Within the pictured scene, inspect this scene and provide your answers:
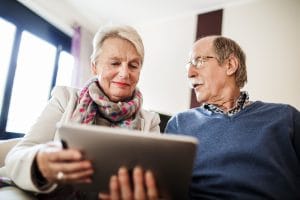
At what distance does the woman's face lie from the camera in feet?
3.82

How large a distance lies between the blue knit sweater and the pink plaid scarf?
0.30m

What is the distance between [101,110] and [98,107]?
0.02 meters

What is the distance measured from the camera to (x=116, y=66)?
1.18 metres

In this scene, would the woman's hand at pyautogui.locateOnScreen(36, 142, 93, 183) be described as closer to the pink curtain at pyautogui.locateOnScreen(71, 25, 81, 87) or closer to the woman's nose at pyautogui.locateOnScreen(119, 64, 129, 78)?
the woman's nose at pyautogui.locateOnScreen(119, 64, 129, 78)

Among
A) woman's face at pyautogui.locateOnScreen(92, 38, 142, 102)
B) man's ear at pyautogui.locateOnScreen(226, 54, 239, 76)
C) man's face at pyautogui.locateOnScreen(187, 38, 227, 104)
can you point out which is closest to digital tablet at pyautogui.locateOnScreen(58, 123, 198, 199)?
woman's face at pyautogui.locateOnScreen(92, 38, 142, 102)

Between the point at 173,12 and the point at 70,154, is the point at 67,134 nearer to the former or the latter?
the point at 70,154

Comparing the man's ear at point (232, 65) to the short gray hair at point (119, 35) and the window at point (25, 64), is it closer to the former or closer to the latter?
the short gray hair at point (119, 35)

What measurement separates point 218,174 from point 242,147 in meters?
0.15

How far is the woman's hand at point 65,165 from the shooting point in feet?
2.12

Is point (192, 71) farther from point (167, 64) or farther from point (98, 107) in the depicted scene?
point (167, 64)

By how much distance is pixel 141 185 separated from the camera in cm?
67

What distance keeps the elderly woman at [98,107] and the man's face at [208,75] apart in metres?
0.32

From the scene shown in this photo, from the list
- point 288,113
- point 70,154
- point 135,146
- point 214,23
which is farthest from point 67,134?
point 214,23

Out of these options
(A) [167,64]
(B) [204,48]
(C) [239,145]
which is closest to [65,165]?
(C) [239,145]
